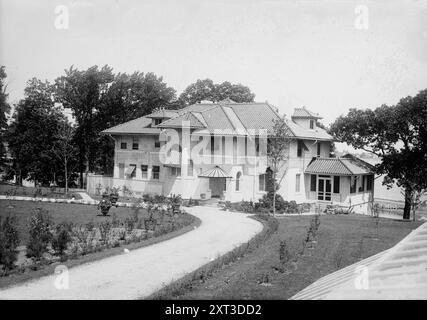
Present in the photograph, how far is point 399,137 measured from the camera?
34781mm

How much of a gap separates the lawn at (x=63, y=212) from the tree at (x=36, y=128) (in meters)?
19.7

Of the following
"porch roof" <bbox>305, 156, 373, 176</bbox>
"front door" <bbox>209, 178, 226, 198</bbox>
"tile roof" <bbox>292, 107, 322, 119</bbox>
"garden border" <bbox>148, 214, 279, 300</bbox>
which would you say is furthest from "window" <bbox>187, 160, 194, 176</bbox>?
"garden border" <bbox>148, 214, 279, 300</bbox>

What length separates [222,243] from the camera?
18.7 metres

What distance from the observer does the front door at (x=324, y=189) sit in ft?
128

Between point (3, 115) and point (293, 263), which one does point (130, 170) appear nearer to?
point (3, 115)

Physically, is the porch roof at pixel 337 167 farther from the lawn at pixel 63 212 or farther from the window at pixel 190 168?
the lawn at pixel 63 212

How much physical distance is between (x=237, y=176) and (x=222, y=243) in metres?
→ 18.6

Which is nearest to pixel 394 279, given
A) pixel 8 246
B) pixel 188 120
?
pixel 8 246

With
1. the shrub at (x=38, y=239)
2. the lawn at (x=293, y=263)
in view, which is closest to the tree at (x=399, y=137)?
the lawn at (x=293, y=263)

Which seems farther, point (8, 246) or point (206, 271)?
point (8, 246)

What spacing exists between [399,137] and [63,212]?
26242 mm

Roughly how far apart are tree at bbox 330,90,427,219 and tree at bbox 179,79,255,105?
26012mm

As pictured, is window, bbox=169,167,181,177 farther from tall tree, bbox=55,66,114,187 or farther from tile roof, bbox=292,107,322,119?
tall tree, bbox=55,66,114,187
